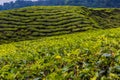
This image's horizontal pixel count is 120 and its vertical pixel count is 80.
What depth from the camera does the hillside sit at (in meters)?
68.8

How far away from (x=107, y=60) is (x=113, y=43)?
189 centimetres

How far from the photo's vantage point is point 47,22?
75312 millimetres

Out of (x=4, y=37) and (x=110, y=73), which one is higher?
(x=110, y=73)

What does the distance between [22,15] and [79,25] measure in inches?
638

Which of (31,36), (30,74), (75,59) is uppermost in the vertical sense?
(75,59)

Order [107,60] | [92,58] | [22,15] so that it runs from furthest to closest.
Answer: [22,15], [92,58], [107,60]

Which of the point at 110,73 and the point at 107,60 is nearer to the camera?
the point at 110,73

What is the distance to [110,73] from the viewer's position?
5.23 metres

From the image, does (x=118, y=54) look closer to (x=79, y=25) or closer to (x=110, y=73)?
(x=110, y=73)

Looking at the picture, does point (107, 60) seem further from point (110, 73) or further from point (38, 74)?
point (38, 74)

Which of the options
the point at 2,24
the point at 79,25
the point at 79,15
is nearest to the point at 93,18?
the point at 79,15

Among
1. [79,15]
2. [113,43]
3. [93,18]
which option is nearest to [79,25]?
[79,15]

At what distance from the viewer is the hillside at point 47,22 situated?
226 ft

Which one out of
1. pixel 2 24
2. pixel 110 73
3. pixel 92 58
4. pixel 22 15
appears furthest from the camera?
pixel 22 15
